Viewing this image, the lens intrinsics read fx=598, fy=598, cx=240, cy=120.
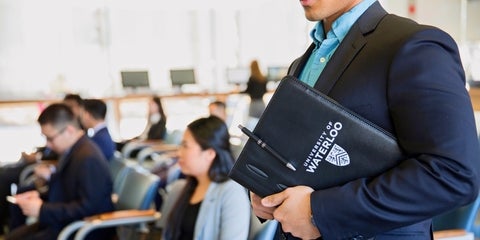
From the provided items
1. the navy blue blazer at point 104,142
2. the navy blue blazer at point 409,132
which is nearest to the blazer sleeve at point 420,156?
the navy blue blazer at point 409,132

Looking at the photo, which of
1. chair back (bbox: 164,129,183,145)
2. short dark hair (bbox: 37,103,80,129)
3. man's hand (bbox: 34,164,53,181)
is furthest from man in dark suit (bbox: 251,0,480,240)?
chair back (bbox: 164,129,183,145)

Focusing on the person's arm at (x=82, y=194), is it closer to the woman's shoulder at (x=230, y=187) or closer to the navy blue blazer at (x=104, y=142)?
the woman's shoulder at (x=230, y=187)

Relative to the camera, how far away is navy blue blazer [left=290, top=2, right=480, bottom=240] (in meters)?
0.86

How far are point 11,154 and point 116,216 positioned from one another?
21.4ft

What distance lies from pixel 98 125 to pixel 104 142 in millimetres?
189

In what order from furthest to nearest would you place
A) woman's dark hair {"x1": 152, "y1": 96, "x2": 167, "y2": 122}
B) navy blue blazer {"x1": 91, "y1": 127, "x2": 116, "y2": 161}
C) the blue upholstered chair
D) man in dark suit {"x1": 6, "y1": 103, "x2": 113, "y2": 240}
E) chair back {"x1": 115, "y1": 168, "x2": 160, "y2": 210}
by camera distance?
1. woman's dark hair {"x1": 152, "y1": 96, "x2": 167, "y2": 122}
2. navy blue blazer {"x1": 91, "y1": 127, "x2": 116, "y2": 161}
3. chair back {"x1": 115, "y1": 168, "x2": 160, "y2": 210}
4. man in dark suit {"x1": 6, "y1": 103, "x2": 113, "y2": 240}
5. the blue upholstered chair

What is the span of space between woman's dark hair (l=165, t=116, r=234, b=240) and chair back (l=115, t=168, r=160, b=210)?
0.63 m

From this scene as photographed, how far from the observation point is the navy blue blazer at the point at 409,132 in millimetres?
862

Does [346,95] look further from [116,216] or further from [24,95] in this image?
[24,95]

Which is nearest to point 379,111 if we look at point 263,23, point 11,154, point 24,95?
point 11,154

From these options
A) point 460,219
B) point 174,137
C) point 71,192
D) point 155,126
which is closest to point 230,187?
point 460,219

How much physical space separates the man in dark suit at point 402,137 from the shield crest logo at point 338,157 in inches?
1.5

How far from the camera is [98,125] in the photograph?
15.3 ft

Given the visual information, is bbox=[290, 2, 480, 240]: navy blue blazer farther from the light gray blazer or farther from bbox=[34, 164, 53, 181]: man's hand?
bbox=[34, 164, 53, 181]: man's hand
